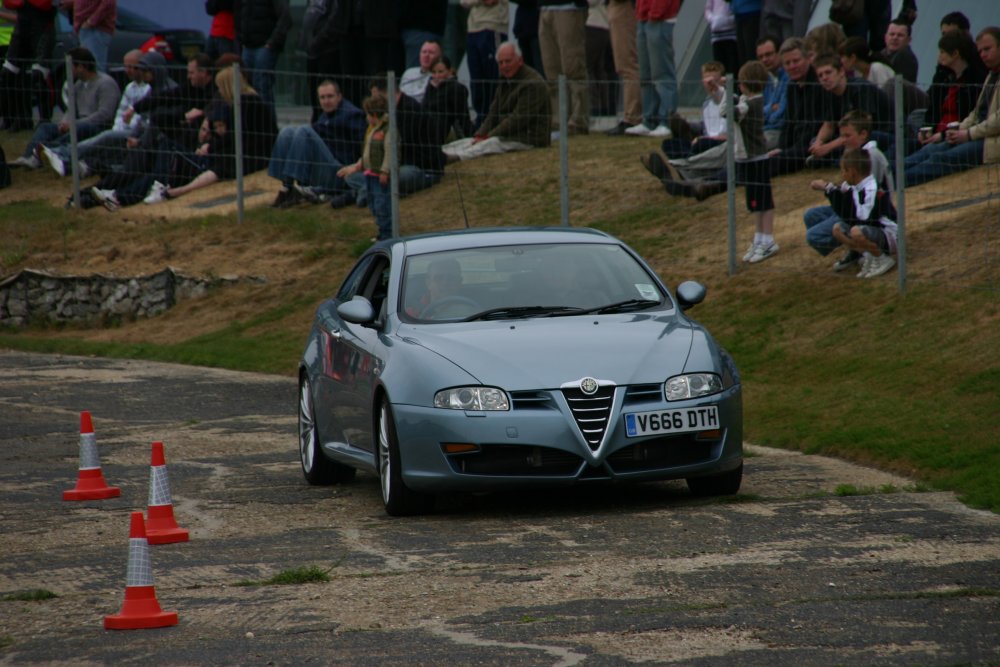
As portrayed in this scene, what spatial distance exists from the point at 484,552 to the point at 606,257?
3171 millimetres

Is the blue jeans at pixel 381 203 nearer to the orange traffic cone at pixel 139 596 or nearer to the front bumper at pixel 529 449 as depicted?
the front bumper at pixel 529 449

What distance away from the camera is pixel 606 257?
11398 mm

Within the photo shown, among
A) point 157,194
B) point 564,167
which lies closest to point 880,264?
point 564,167

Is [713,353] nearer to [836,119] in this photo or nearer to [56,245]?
[836,119]

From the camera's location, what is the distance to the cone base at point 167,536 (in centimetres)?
942

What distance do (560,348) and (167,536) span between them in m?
2.38

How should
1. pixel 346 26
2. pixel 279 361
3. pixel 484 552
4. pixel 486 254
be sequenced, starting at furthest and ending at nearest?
1. pixel 346 26
2. pixel 279 361
3. pixel 486 254
4. pixel 484 552

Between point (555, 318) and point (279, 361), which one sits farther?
point (279, 361)

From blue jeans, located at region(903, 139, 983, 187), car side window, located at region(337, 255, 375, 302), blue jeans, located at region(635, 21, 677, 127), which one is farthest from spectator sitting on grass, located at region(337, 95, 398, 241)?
car side window, located at region(337, 255, 375, 302)

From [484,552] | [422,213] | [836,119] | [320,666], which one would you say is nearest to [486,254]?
[484,552]

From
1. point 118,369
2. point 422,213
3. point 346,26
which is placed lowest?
point 118,369

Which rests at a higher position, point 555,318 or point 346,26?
point 346,26

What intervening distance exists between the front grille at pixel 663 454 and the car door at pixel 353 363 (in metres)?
1.57

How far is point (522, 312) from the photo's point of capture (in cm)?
1073
